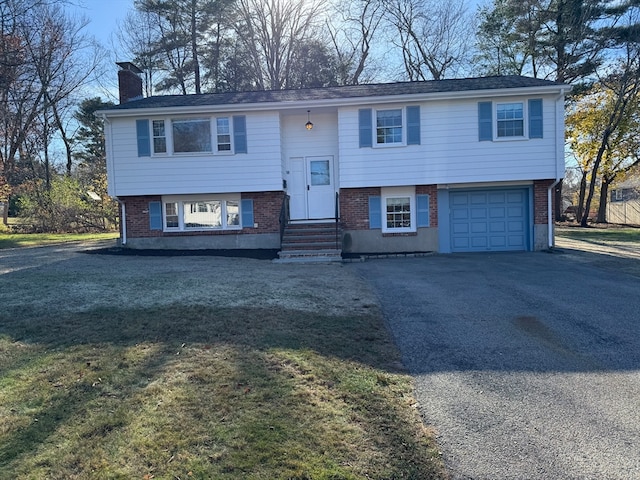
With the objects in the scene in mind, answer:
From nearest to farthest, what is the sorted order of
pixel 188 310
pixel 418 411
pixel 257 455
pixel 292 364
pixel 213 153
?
1. pixel 257 455
2. pixel 418 411
3. pixel 292 364
4. pixel 188 310
5. pixel 213 153

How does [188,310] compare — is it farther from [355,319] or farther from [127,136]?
[127,136]

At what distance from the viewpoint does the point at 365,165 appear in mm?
14078

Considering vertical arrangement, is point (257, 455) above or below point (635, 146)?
below

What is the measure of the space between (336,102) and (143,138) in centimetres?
635

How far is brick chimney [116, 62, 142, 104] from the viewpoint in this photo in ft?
53.8

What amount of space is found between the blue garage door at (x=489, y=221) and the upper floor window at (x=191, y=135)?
8229mm

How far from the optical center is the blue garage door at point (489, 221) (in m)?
14.5

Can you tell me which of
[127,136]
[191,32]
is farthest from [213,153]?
[191,32]

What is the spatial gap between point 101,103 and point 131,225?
19.7m

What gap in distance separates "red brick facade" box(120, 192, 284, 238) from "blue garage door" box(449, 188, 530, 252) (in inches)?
229

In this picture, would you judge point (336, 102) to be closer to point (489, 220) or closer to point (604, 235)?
point (489, 220)

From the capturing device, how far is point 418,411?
3.70 meters

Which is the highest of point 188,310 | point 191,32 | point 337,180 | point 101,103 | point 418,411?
point 191,32

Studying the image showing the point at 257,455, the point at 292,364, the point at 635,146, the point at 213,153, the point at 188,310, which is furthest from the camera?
the point at 635,146
